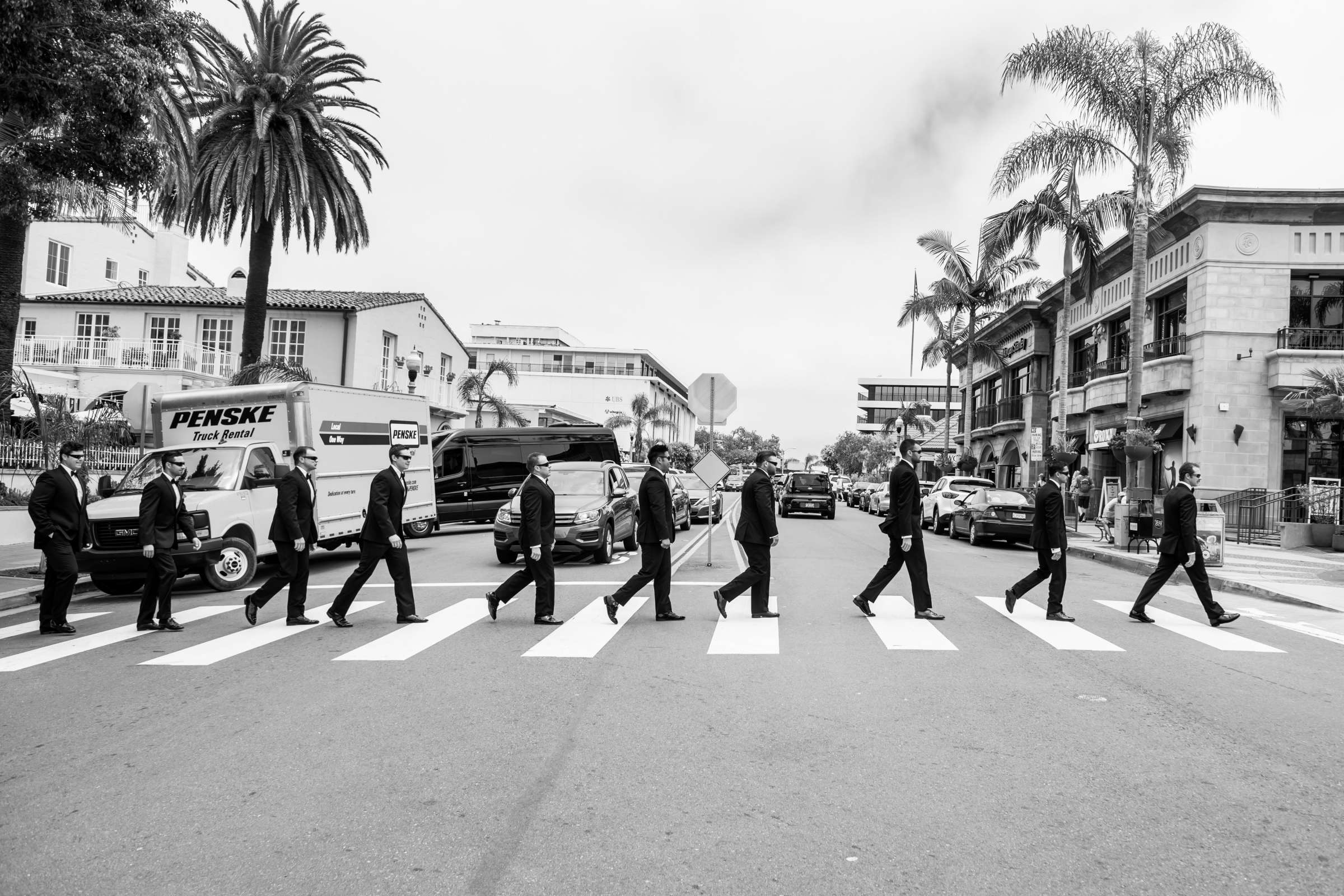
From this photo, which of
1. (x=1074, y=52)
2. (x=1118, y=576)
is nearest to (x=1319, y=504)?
(x=1118, y=576)

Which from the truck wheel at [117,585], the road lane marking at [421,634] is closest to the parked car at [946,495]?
the road lane marking at [421,634]

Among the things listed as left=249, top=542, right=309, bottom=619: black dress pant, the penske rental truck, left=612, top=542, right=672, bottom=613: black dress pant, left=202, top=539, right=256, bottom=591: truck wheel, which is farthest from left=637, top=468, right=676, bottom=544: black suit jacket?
left=202, top=539, right=256, bottom=591: truck wheel

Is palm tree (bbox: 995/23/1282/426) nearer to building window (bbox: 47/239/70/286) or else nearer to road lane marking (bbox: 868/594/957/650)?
road lane marking (bbox: 868/594/957/650)

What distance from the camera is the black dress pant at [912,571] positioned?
10445 millimetres

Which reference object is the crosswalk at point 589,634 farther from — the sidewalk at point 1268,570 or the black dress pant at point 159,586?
the sidewalk at point 1268,570

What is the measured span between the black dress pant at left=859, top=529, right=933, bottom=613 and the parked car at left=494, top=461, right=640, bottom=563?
5.59m

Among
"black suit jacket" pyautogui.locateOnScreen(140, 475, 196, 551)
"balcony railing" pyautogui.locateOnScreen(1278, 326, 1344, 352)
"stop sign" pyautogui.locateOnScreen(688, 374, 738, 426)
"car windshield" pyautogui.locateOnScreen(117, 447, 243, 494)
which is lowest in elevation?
"black suit jacket" pyautogui.locateOnScreen(140, 475, 196, 551)

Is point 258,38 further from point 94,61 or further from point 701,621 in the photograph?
point 701,621

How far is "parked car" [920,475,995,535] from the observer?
88.8 feet

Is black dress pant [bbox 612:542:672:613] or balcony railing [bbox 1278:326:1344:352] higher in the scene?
balcony railing [bbox 1278:326:1344:352]

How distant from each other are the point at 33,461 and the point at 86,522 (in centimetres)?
1214

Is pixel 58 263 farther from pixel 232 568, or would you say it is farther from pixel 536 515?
pixel 536 515

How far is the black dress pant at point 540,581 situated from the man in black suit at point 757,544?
5.84ft

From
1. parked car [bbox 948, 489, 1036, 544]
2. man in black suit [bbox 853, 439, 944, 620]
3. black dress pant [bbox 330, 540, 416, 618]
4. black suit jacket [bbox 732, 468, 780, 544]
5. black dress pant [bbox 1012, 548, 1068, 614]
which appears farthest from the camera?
parked car [bbox 948, 489, 1036, 544]
